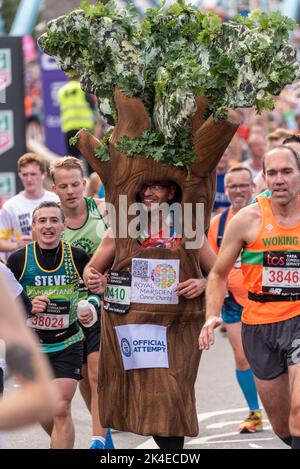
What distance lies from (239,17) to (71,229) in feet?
7.05

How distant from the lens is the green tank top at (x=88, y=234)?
8125 millimetres

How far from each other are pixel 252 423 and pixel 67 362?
83.4 inches

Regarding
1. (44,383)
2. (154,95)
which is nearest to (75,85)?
(154,95)

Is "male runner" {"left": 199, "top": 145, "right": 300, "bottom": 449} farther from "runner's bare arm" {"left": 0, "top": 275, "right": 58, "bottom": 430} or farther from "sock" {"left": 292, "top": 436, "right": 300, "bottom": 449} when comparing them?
"runner's bare arm" {"left": 0, "top": 275, "right": 58, "bottom": 430}

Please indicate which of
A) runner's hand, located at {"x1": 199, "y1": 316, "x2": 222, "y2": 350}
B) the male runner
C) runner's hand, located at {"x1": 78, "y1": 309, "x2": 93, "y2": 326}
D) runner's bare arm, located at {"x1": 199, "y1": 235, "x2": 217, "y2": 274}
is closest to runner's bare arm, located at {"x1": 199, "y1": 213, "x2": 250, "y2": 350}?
the male runner

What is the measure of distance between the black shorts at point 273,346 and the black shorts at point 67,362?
1.35m

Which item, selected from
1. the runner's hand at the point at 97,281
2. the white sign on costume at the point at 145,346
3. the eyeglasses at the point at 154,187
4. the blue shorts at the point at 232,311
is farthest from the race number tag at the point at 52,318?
the blue shorts at the point at 232,311

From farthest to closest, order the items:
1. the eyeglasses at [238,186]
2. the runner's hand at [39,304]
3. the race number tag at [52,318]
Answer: the eyeglasses at [238,186] < the race number tag at [52,318] < the runner's hand at [39,304]

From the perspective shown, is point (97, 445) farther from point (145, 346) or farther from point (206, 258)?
point (206, 258)

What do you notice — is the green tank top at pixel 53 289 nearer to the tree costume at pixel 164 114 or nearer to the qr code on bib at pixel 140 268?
the tree costume at pixel 164 114

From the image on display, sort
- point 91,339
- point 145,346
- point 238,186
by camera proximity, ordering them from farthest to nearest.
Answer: point 238,186, point 91,339, point 145,346

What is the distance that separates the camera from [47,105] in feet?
56.5

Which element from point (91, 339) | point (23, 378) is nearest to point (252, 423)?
point (91, 339)

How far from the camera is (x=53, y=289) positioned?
7453 millimetres
